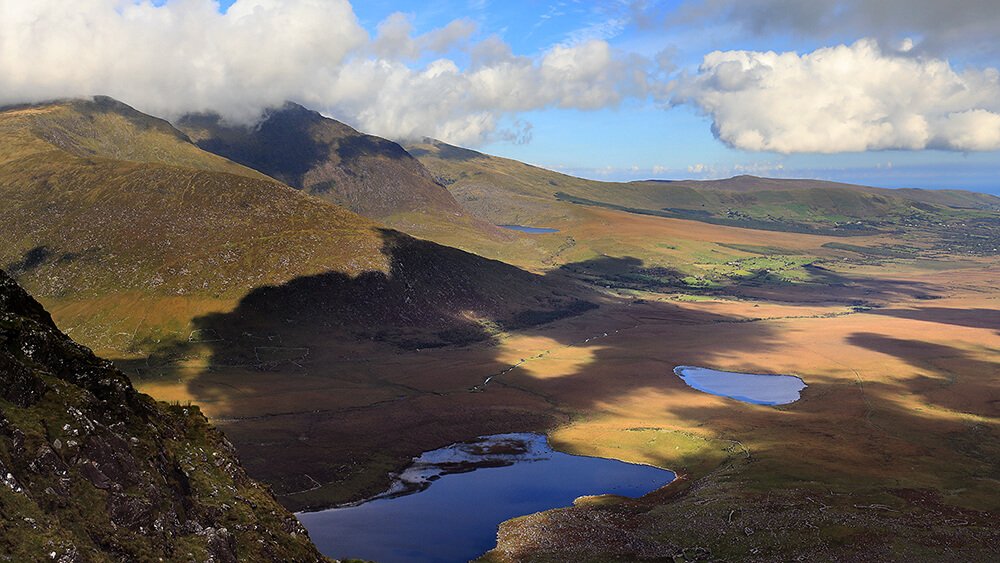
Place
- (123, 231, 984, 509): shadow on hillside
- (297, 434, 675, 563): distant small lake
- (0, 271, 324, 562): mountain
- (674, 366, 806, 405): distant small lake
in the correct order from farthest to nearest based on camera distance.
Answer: (674, 366, 806, 405): distant small lake
(123, 231, 984, 509): shadow on hillside
(297, 434, 675, 563): distant small lake
(0, 271, 324, 562): mountain

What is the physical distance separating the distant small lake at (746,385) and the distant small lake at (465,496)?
52.0 meters

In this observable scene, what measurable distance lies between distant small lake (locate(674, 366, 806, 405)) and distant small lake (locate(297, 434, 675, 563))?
5201cm

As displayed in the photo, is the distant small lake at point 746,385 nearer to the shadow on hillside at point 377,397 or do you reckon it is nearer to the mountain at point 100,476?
the shadow on hillside at point 377,397

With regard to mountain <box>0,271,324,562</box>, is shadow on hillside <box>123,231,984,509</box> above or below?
below

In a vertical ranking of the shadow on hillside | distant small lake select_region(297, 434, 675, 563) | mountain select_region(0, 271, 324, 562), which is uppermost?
mountain select_region(0, 271, 324, 562)

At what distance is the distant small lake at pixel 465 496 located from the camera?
8438 cm

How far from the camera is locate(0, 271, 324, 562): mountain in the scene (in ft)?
118

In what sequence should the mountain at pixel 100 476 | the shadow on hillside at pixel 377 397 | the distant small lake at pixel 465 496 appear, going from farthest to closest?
the shadow on hillside at pixel 377 397 < the distant small lake at pixel 465 496 < the mountain at pixel 100 476

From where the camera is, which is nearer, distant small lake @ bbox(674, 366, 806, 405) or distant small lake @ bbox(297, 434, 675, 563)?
distant small lake @ bbox(297, 434, 675, 563)

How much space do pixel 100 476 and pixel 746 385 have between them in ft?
496

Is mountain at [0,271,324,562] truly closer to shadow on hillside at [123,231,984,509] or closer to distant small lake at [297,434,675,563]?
distant small lake at [297,434,675,563]

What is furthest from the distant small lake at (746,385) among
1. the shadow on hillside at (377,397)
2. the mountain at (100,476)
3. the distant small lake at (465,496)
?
the mountain at (100,476)

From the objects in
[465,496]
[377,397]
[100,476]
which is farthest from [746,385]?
[100,476]

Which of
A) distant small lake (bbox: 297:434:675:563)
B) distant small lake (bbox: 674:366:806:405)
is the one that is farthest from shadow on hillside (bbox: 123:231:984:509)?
distant small lake (bbox: 674:366:806:405)
